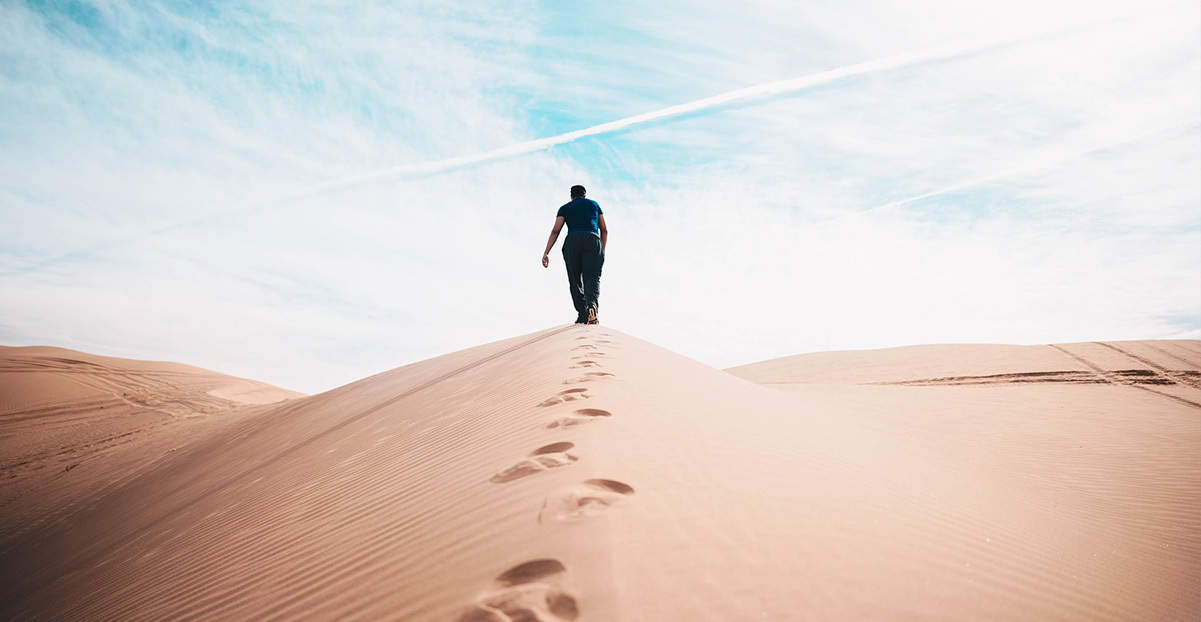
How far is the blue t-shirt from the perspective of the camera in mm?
7871

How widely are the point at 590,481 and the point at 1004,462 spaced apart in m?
5.21

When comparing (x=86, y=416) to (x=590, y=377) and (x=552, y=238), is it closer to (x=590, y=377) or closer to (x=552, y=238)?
(x=552, y=238)

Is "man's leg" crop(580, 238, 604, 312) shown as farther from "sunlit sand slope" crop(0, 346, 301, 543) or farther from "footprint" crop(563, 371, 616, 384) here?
"sunlit sand slope" crop(0, 346, 301, 543)

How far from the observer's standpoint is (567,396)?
11.8 feet

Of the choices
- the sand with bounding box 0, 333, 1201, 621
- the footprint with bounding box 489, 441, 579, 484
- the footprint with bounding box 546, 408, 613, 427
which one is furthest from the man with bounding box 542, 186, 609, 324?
the footprint with bounding box 489, 441, 579, 484

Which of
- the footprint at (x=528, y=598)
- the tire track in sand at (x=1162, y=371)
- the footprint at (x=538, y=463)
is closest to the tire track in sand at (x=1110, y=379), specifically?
the tire track in sand at (x=1162, y=371)

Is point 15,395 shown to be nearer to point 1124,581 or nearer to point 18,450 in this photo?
point 18,450

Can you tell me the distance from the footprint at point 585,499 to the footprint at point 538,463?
0.28 metres

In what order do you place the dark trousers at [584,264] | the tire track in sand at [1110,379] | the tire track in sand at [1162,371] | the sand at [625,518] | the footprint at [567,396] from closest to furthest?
the sand at [625,518], the footprint at [567,396], the dark trousers at [584,264], the tire track in sand at [1110,379], the tire track in sand at [1162,371]

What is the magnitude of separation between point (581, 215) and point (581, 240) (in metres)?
0.38

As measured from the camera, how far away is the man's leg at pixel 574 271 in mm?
7906

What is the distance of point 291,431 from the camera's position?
644 cm

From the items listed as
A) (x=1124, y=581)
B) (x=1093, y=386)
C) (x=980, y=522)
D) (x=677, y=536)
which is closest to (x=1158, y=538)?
(x=1124, y=581)

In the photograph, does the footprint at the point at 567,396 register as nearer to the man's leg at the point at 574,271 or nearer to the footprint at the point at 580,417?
the footprint at the point at 580,417
